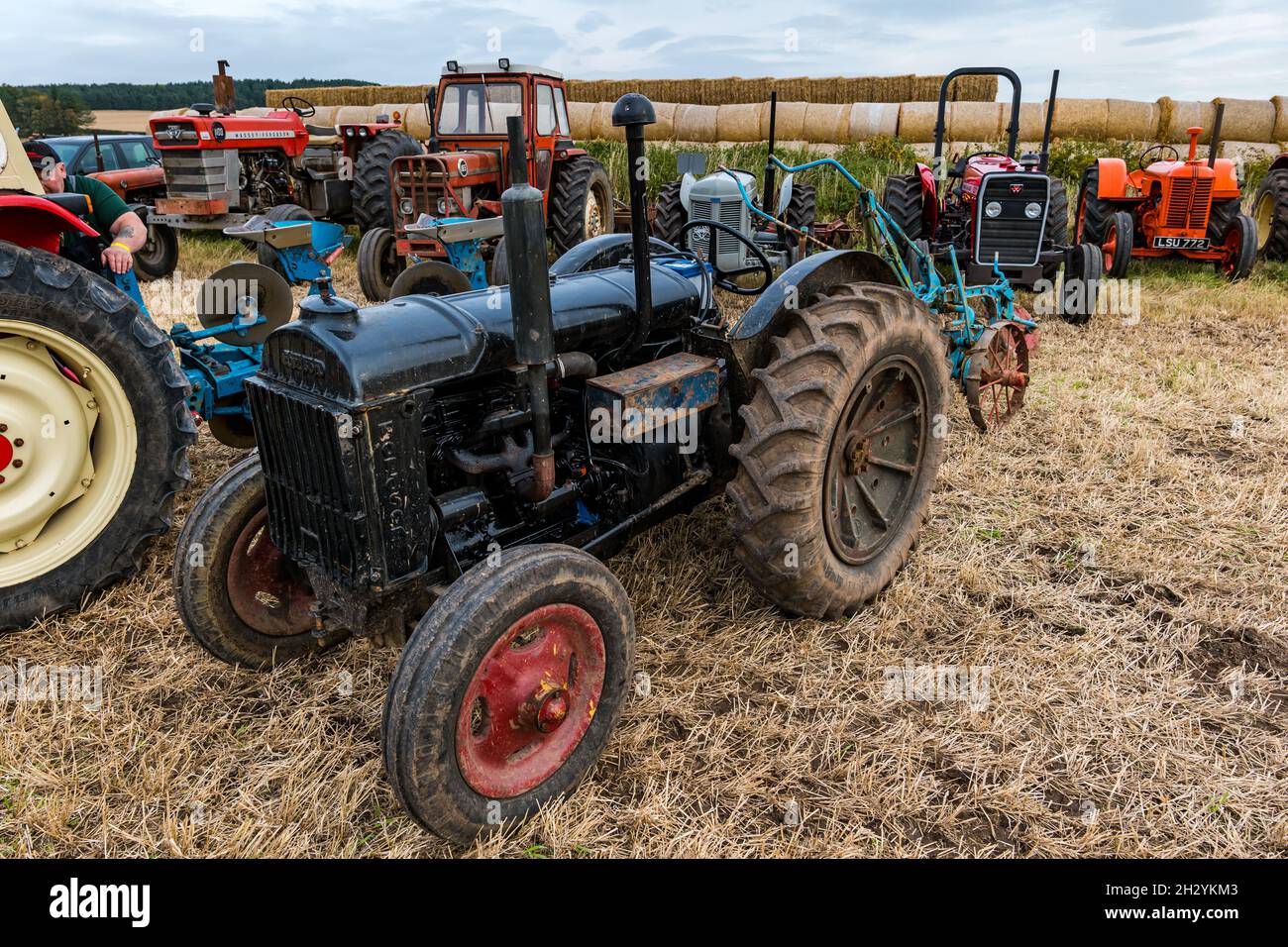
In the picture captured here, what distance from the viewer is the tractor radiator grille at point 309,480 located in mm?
2371

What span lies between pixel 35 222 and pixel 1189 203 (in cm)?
1074

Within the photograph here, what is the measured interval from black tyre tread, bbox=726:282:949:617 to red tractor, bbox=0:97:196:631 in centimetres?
237

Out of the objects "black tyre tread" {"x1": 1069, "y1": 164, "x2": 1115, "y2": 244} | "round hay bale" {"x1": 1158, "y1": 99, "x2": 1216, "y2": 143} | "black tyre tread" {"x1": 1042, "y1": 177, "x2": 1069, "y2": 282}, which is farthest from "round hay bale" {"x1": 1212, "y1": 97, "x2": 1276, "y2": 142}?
"black tyre tread" {"x1": 1042, "y1": 177, "x2": 1069, "y2": 282}

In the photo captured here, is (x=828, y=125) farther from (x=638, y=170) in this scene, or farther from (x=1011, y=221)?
(x=638, y=170)

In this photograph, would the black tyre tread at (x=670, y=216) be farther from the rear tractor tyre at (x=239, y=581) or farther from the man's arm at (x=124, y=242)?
the rear tractor tyre at (x=239, y=581)

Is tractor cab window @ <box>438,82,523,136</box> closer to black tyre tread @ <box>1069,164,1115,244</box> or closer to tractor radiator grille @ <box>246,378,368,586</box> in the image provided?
black tyre tread @ <box>1069,164,1115,244</box>

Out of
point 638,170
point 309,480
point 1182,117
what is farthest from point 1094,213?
point 1182,117

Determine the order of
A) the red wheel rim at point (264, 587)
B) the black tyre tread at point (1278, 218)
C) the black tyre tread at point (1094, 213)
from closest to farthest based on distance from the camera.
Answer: the red wheel rim at point (264, 587) < the black tyre tread at point (1094, 213) < the black tyre tread at point (1278, 218)

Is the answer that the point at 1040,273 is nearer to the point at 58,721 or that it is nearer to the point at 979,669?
the point at 979,669

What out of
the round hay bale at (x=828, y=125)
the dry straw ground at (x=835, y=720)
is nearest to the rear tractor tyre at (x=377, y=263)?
the dry straw ground at (x=835, y=720)

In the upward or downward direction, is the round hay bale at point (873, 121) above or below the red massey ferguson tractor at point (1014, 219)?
above

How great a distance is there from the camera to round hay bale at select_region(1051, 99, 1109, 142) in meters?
18.1

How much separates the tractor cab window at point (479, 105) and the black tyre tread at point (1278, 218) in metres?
9.10

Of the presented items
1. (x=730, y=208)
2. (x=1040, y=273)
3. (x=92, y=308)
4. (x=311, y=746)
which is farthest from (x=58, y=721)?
(x=1040, y=273)
